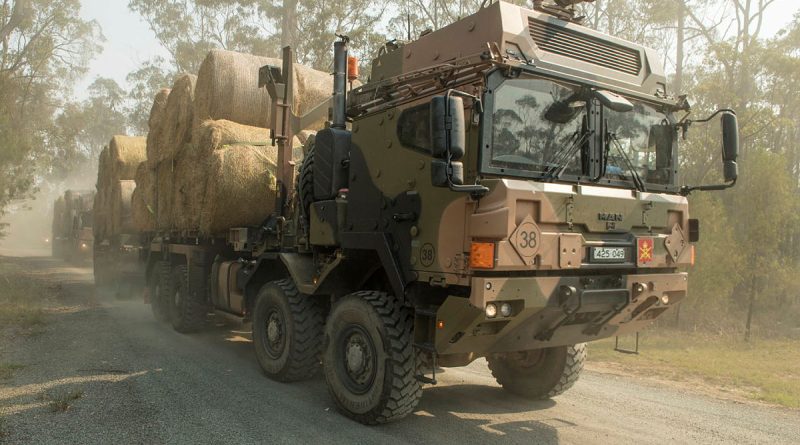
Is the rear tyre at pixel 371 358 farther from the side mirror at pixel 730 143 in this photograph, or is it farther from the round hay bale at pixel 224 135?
the round hay bale at pixel 224 135

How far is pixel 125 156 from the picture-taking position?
15891 millimetres

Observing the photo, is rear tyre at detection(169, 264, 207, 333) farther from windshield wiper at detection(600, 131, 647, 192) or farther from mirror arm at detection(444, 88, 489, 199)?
windshield wiper at detection(600, 131, 647, 192)

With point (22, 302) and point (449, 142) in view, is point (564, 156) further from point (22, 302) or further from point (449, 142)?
point (22, 302)

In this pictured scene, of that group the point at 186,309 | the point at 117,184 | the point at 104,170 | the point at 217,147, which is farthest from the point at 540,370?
the point at 104,170

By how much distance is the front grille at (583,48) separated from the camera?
4715 millimetres

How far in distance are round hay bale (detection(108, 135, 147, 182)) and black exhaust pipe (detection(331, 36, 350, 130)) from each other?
11373 mm

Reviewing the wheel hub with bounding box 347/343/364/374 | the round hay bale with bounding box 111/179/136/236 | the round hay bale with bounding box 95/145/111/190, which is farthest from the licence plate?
the round hay bale with bounding box 95/145/111/190

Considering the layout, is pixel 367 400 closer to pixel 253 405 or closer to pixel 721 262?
pixel 253 405

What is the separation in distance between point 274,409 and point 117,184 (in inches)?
482

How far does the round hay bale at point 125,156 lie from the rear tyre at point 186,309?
7.64 meters

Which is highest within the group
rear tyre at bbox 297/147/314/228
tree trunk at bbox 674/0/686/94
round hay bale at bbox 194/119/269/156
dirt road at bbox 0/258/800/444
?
tree trunk at bbox 674/0/686/94

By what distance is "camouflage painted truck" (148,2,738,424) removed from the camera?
416 cm

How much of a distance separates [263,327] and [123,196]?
33.6 feet

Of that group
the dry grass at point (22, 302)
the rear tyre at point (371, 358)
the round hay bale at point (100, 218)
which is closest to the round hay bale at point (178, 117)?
the dry grass at point (22, 302)
